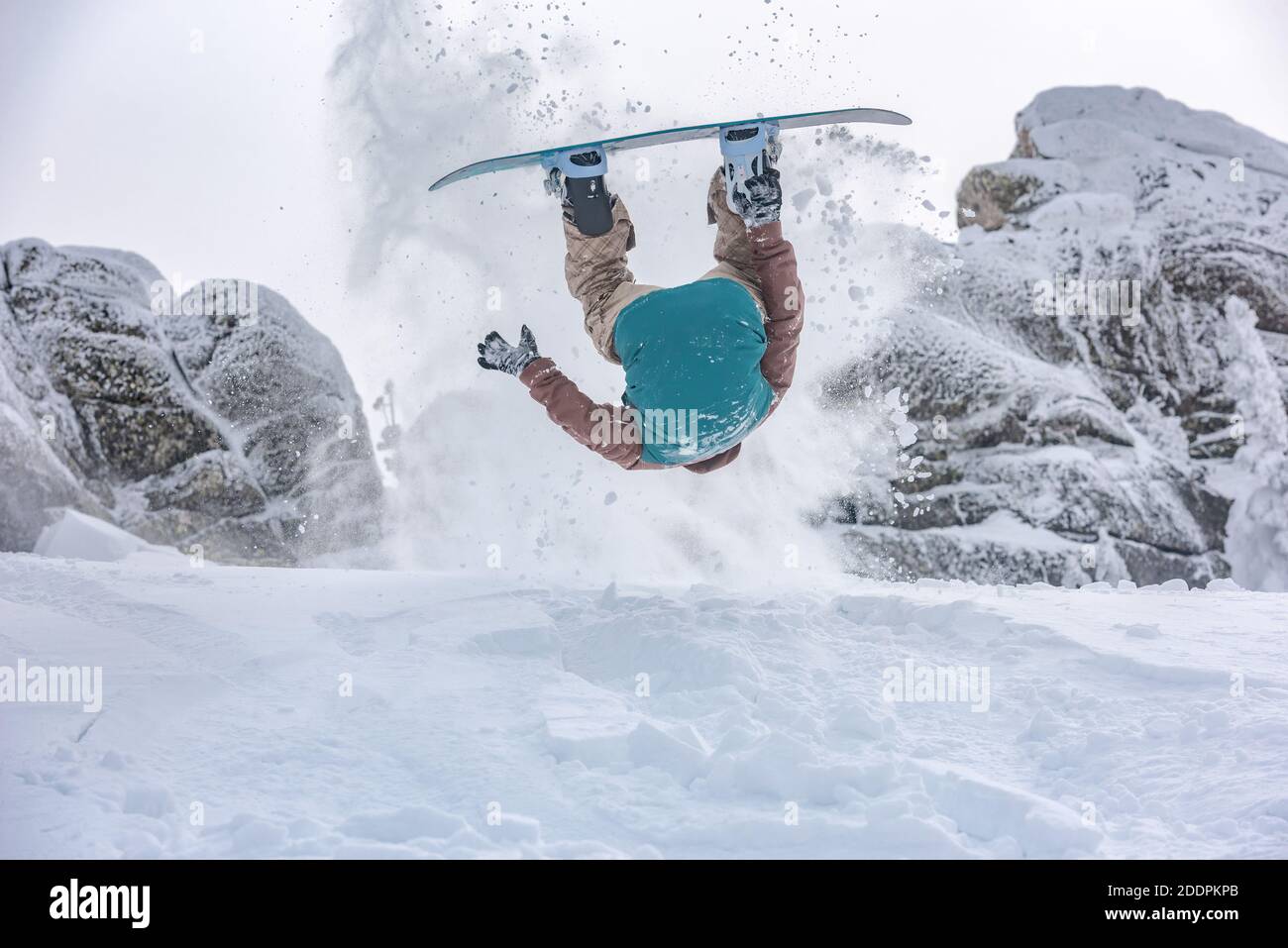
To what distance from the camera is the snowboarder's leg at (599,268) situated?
3.88 meters

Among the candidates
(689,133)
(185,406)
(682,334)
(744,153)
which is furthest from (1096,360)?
(682,334)

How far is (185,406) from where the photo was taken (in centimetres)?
1558

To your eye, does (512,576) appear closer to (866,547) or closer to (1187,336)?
(866,547)

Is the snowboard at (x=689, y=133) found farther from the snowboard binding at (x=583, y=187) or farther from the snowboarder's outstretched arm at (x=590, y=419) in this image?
the snowboarder's outstretched arm at (x=590, y=419)

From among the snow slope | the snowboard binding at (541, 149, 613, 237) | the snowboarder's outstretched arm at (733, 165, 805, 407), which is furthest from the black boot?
the snow slope

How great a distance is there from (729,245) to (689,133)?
55 centimetres

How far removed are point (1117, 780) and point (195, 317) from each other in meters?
17.6

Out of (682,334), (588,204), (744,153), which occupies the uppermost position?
(744,153)

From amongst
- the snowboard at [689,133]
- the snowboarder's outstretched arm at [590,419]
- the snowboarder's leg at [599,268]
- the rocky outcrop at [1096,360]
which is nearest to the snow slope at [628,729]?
the snowboarder's outstretched arm at [590,419]

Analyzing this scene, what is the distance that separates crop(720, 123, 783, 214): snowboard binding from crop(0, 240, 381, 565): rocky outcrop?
1329cm

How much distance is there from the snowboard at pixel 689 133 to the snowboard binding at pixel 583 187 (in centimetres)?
2

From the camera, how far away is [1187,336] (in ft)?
67.2

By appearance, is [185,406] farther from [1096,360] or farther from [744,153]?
[1096,360]

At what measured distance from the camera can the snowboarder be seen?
11.4ft
